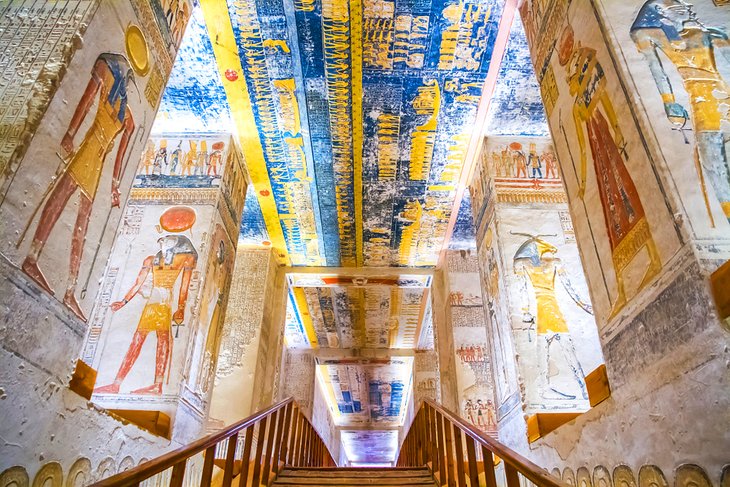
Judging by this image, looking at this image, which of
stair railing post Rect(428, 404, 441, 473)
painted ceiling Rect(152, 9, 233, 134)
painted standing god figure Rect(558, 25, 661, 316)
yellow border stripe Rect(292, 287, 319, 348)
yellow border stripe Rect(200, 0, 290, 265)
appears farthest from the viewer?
yellow border stripe Rect(292, 287, 319, 348)

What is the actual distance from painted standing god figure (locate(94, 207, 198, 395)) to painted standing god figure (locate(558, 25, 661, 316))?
4121 millimetres

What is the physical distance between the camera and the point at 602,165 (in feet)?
9.24

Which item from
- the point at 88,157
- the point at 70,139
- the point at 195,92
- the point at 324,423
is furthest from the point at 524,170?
the point at 324,423

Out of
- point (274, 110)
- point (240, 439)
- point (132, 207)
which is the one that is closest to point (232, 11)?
point (274, 110)

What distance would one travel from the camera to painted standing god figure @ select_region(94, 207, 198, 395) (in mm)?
4734

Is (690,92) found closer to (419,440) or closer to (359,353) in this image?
(419,440)

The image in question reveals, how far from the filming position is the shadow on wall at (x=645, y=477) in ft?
5.80

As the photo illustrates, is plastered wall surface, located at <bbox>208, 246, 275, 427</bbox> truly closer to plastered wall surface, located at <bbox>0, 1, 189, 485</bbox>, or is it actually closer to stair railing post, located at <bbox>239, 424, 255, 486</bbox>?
stair railing post, located at <bbox>239, 424, 255, 486</bbox>

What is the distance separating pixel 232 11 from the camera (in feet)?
15.6

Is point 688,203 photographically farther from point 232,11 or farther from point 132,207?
point 132,207

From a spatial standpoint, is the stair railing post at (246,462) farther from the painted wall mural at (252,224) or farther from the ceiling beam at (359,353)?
the ceiling beam at (359,353)

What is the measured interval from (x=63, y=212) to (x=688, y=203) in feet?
10.1

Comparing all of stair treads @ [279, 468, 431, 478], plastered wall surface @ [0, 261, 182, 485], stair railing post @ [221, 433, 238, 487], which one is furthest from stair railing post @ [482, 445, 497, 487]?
plastered wall surface @ [0, 261, 182, 485]

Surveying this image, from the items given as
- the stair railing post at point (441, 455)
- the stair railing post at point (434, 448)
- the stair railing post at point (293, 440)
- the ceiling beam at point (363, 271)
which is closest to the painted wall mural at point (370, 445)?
the ceiling beam at point (363, 271)
